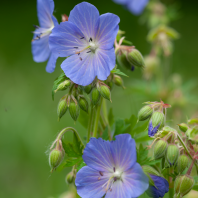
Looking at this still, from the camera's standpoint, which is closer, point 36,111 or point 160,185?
point 160,185

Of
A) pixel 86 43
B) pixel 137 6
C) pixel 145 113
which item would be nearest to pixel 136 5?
pixel 137 6

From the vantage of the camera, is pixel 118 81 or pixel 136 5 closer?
pixel 118 81

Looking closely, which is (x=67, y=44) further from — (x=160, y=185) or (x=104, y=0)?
(x=104, y=0)

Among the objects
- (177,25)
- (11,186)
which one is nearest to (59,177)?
(11,186)

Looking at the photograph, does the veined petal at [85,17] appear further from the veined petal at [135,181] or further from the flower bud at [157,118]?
the veined petal at [135,181]

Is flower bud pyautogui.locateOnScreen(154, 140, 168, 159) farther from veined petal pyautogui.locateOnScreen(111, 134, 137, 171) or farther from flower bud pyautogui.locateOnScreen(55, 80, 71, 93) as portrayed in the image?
flower bud pyautogui.locateOnScreen(55, 80, 71, 93)

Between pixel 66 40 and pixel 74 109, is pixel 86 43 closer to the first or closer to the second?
pixel 66 40

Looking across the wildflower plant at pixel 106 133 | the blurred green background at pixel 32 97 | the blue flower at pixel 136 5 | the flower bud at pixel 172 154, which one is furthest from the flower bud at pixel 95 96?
the blue flower at pixel 136 5
